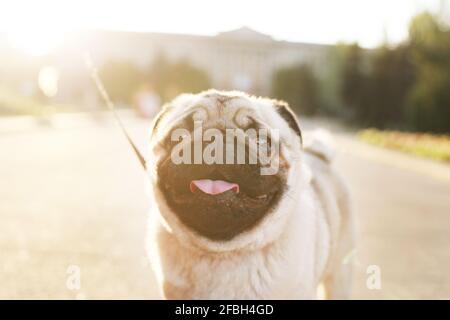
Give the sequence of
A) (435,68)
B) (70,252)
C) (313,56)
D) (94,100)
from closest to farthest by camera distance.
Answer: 1. (70,252)
2. (435,68)
3. (94,100)
4. (313,56)

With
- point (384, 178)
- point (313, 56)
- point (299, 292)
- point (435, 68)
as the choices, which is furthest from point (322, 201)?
point (313, 56)

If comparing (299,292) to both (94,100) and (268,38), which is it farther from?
(268,38)

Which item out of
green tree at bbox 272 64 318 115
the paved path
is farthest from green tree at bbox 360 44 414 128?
the paved path

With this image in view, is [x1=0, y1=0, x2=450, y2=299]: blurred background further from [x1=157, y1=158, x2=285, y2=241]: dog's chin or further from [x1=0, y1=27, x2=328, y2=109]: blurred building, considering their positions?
[x1=0, y1=27, x2=328, y2=109]: blurred building

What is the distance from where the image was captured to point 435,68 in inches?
1544

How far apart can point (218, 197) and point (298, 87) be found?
78.7m

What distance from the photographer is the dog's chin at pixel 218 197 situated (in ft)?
10.0

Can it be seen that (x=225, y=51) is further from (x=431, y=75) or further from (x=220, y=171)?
(x=220, y=171)

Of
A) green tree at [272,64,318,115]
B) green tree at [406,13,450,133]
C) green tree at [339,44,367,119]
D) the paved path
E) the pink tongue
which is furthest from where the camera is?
green tree at [272,64,318,115]

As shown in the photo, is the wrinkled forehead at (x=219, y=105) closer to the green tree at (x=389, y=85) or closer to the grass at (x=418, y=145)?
the grass at (x=418, y=145)

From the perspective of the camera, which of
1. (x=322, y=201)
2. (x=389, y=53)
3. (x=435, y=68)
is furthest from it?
(x=389, y=53)

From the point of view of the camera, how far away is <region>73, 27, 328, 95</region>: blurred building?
355 feet

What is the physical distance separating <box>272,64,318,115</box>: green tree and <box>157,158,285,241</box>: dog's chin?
72.7 metres
